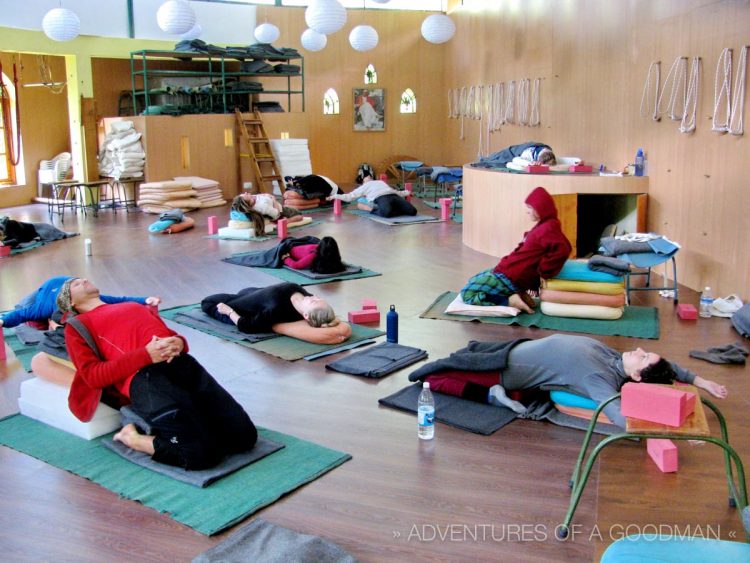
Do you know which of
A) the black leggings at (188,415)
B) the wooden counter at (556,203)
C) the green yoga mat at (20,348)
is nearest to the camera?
the black leggings at (188,415)

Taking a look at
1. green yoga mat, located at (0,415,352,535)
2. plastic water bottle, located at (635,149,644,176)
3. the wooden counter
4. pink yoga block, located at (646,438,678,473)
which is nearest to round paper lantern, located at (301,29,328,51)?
the wooden counter

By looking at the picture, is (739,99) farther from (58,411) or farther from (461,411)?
(58,411)

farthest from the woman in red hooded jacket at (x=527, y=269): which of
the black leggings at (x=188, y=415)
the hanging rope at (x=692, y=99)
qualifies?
the black leggings at (x=188, y=415)

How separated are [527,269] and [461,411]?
8.67ft

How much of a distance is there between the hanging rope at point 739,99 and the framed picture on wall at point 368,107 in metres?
11.9

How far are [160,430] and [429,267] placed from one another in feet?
17.9

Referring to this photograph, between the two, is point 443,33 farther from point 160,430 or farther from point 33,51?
point 160,430

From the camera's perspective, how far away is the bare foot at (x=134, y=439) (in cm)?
416

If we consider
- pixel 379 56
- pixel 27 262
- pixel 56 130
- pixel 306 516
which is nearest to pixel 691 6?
pixel 306 516

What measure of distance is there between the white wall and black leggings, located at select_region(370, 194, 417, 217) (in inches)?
251

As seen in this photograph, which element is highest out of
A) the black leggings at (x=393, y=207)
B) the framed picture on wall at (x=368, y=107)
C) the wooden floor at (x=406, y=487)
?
the framed picture on wall at (x=368, y=107)

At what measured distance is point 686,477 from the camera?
13.1ft

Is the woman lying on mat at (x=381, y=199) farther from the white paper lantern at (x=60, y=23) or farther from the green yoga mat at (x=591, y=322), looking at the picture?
the green yoga mat at (x=591, y=322)

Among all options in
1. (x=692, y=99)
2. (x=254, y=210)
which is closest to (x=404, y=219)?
(x=254, y=210)
